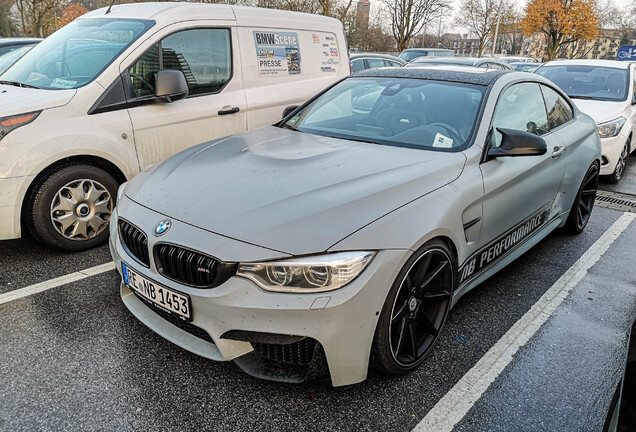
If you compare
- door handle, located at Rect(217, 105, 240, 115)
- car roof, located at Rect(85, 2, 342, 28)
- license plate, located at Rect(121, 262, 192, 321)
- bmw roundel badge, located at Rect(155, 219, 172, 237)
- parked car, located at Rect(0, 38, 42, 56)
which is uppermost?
car roof, located at Rect(85, 2, 342, 28)

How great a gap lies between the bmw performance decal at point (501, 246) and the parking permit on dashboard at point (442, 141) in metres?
0.66

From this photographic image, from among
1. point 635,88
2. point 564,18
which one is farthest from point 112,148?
point 564,18

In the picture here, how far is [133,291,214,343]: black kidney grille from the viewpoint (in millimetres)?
2205

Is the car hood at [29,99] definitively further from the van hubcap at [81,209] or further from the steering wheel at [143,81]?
the van hubcap at [81,209]

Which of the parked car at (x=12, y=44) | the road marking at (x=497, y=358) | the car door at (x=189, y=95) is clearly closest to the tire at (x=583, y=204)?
the road marking at (x=497, y=358)

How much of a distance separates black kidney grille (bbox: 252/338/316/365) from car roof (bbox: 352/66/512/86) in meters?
2.20

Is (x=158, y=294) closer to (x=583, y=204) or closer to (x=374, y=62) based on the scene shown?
(x=583, y=204)

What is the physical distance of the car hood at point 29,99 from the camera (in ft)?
11.4

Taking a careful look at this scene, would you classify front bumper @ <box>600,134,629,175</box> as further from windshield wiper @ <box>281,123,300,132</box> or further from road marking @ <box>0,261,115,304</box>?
road marking @ <box>0,261,115,304</box>

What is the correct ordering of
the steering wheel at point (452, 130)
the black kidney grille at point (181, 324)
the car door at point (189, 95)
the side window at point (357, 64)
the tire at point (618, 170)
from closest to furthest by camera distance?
the black kidney grille at point (181, 324), the steering wheel at point (452, 130), the car door at point (189, 95), the tire at point (618, 170), the side window at point (357, 64)

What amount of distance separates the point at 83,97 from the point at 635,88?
24.8ft

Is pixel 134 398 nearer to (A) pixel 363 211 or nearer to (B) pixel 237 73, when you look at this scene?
(A) pixel 363 211

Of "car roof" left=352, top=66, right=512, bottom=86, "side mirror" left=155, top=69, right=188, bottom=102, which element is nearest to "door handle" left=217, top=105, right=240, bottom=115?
"side mirror" left=155, top=69, right=188, bottom=102

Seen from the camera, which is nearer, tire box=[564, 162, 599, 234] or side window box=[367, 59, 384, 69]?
tire box=[564, 162, 599, 234]
